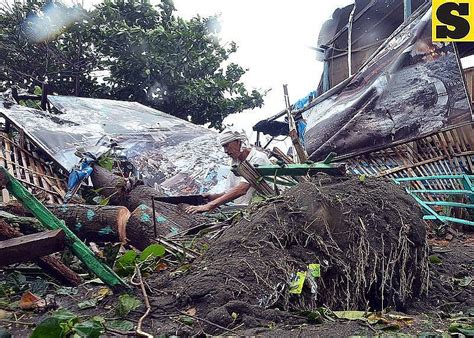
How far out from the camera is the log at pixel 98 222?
4070mm

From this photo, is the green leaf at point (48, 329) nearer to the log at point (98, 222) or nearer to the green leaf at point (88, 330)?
the green leaf at point (88, 330)

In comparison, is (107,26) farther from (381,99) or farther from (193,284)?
(193,284)

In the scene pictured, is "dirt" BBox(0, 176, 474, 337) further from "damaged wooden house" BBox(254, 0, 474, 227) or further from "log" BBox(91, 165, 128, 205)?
"damaged wooden house" BBox(254, 0, 474, 227)

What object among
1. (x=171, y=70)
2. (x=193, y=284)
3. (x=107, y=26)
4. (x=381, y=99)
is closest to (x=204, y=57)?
(x=171, y=70)

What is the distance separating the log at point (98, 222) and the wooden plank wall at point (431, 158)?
10.6 ft

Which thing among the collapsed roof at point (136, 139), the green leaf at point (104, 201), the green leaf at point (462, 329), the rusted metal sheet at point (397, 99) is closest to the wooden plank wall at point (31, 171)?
the collapsed roof at point (136, 139)

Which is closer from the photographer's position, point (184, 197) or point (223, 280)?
point (223, 280)

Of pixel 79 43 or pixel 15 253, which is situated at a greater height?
pixel 79 43

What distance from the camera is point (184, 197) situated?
17.1 feet

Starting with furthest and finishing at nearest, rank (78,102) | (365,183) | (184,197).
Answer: (78,102), (184,197), (365,183)

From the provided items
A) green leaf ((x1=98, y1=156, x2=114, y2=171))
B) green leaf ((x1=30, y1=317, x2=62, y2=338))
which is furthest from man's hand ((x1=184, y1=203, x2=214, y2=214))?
green leaf ((x1=30, y1=317, x2=62, y2=338))

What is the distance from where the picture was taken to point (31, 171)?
20.4ft

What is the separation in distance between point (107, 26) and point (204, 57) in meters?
2.58

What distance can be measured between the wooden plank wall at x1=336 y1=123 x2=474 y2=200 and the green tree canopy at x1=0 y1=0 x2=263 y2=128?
667 cm
